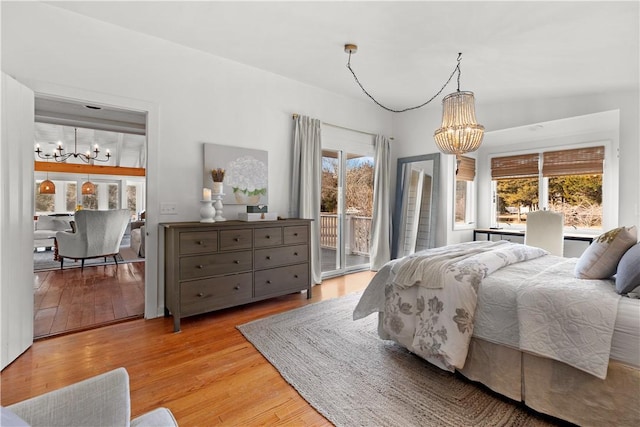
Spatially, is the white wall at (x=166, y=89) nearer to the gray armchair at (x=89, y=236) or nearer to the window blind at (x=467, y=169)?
the window blind at (x=467, y=169)

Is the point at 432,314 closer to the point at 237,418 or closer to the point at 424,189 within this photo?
the point at 237,418

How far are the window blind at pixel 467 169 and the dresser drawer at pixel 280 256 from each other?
3072 millimetres

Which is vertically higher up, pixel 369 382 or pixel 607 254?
pixel 607 254

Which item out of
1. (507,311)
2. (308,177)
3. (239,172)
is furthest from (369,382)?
(308,177)

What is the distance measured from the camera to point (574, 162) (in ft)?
14.7

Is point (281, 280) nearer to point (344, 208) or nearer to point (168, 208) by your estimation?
point (168, 208)

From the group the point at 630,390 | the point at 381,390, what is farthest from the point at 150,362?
the point at 630,390

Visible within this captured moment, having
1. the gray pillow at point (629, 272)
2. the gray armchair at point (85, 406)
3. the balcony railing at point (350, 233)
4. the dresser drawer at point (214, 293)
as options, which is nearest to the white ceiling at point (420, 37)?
the gray pillow at point (629, 272)

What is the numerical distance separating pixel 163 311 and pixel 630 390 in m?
3.43

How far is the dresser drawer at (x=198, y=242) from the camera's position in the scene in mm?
2721

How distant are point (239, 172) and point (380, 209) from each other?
248cm

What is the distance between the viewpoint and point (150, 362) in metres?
2.18

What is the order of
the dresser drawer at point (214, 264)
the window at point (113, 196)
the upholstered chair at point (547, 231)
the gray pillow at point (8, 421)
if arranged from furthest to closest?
the window at point (113, 196) → the upholstered chair at point (547, 231) → the dresser drawer at point (214, 264) → the gray pillow at point (8, 421)

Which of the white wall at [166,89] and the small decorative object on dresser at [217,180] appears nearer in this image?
the white wall at [166,89]
